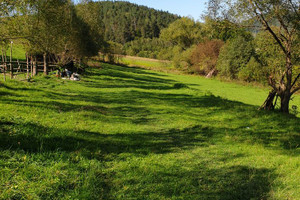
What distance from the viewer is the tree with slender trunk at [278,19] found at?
12.8m

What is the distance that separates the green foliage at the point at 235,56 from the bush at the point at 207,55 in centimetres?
681

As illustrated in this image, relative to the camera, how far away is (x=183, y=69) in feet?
275

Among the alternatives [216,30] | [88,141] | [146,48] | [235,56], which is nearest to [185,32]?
[235,56]

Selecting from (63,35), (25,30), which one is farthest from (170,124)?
(63,35)

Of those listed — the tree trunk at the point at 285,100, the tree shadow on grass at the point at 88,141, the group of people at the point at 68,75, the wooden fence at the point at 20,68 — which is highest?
the wooden fence at the point at 20,68

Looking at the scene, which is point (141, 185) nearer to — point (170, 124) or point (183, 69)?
point (170, 124)

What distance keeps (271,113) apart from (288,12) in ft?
20.2

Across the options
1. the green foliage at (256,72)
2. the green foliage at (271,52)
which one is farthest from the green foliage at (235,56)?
the green foliage at (271,52)

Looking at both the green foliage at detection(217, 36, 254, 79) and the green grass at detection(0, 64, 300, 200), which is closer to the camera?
the green grass at detection(0, 64, 300, 200)

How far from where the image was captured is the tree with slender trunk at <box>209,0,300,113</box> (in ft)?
41.8

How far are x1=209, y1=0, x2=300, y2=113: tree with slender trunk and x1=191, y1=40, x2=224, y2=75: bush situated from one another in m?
57.5

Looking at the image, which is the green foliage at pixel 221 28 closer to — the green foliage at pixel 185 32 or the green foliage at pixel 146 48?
the green foliage at pixel 185 32

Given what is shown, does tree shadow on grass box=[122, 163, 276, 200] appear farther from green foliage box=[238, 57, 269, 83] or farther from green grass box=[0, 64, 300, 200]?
green foliage box=[238, 57, 269, 83]

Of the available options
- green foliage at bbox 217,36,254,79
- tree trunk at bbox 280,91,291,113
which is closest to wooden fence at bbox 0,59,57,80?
tree trunk at bbox 280,91,291,113
